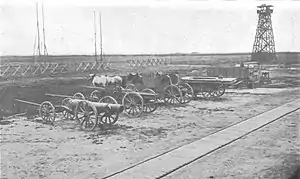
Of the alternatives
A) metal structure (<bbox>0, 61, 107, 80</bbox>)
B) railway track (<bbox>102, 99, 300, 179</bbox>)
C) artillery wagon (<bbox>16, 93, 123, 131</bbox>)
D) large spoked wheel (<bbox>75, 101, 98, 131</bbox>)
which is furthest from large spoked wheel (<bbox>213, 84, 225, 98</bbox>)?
large spoked wheel (<bbox>75, 101, 98, 131</bbox>)

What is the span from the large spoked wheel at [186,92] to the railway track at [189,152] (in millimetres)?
2993

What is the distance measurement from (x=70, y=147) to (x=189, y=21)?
4162 millimetres

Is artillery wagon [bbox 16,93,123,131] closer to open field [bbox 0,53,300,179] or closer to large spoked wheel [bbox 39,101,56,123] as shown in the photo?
large spoked wheel [bbox 39,101,56,123]

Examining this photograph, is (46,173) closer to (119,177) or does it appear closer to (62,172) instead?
(62,172)

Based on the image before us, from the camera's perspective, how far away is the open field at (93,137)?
5094mm

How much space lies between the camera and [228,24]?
318 inches

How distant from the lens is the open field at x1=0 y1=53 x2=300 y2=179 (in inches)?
201

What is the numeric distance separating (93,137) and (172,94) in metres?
4.50

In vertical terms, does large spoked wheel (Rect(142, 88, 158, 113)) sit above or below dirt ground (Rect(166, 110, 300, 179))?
above

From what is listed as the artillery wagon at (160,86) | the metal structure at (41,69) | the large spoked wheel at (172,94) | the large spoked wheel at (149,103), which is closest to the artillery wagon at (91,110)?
the large spoked wheel at (149,103)

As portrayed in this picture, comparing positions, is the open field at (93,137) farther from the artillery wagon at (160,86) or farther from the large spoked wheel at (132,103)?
the artillery wagon at (160,86)

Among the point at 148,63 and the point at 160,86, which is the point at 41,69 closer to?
the point at 148,63

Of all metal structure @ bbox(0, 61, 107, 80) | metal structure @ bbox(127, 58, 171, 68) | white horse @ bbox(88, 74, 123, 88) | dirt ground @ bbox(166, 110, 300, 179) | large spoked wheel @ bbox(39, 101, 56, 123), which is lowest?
dirt ground @ bbox(166, 110, 300, 179)

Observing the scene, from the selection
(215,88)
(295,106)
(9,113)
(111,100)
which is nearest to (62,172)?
(111,100)
